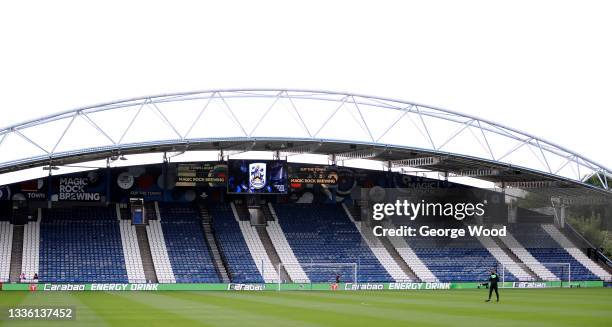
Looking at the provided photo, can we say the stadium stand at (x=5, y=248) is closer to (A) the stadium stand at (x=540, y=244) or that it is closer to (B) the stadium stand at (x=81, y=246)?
(B) the stadium stand at (x=81, y=246)

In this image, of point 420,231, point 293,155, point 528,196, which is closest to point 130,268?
point 293,155

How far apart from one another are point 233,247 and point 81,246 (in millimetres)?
11407

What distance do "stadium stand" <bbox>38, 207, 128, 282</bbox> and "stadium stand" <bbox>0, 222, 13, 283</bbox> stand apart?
2167mm

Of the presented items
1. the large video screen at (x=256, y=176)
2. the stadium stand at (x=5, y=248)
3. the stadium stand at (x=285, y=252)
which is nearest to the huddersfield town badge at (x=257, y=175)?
the large video screen at (x=256, y=176)

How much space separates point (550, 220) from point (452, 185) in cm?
882

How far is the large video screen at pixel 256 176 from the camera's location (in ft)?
200

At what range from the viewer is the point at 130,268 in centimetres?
5912

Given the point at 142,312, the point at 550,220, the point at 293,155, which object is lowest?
the point at 142,312

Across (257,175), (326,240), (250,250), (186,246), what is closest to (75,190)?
(186,246)

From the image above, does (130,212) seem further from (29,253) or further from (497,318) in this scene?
(497,318)

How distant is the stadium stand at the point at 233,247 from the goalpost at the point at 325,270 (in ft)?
7.34

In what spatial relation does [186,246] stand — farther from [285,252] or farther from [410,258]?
[410,258]

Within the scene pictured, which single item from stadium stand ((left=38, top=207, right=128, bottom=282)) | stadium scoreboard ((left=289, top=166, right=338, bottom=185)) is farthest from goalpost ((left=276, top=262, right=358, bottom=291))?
stadium stand ((left=38, top=207, right=128, bottom=282))

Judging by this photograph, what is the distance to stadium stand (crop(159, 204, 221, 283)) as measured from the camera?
196 ft
